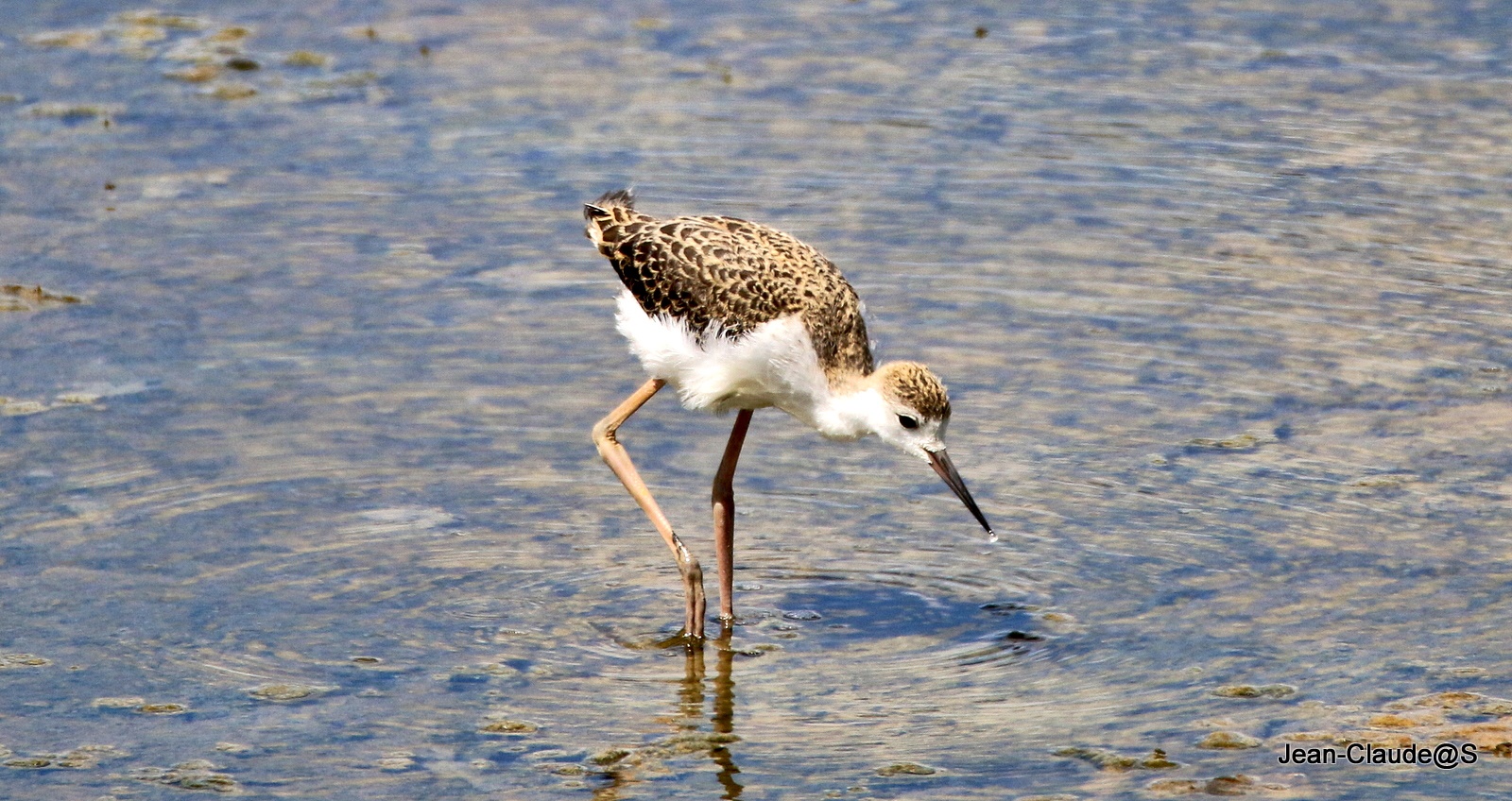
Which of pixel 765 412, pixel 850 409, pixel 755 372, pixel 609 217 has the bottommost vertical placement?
pixel 765 412

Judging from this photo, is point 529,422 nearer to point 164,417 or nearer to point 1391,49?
point 164,417

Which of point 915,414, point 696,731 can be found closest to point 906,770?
point 696,731

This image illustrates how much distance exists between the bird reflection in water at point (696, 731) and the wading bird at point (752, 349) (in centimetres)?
16

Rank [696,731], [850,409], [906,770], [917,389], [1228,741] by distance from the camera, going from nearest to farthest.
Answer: [906,770] < [1228,741] < [696,731] < [917,389] < [850,409]

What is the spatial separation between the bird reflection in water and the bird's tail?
1547 mm

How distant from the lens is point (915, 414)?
7.12 m

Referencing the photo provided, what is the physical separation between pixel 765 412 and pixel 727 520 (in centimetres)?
209

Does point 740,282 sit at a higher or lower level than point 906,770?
higher

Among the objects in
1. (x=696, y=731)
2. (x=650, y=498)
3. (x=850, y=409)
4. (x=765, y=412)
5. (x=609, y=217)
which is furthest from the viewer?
(x=765, y=412)

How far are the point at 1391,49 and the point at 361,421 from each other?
7263 mm

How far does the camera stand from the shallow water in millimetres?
6590

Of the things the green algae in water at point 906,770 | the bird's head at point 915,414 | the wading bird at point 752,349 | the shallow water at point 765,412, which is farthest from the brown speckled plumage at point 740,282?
the green algae in water at point 906,770

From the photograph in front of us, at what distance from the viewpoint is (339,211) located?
1108cm

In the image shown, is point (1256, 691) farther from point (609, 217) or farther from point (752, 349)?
point (609, 217)
